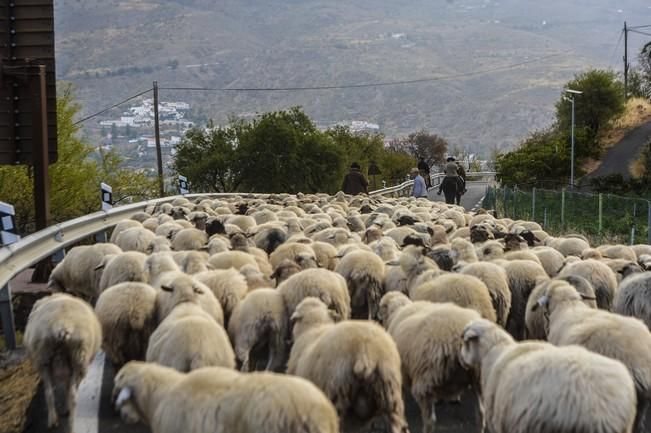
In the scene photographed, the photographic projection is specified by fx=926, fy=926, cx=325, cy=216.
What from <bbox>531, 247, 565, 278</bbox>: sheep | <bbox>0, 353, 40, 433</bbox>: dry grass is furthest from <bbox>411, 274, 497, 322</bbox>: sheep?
<bbox>0, 353, 40, 433</bbox>: dry grass

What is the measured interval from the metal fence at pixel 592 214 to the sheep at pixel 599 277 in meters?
7.83

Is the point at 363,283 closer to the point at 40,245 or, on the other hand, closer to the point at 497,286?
the point at 497,286

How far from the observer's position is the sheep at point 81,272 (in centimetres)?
1052

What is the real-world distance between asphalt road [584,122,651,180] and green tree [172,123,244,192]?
2130 cm

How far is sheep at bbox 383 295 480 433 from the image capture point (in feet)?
22.6

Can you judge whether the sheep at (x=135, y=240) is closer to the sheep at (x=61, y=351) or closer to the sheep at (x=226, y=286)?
the sheep at (x=226, y=286)

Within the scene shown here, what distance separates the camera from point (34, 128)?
13.0m

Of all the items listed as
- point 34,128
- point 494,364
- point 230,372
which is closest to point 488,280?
point 494,364

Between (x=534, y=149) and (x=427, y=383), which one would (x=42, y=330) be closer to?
(x=427, y=383)

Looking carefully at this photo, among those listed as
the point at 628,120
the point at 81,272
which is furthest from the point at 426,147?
the point at 81,272

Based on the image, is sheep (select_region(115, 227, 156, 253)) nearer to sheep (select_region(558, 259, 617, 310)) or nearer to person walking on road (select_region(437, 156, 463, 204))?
sheep (select_region(558, 259, 617, 310))

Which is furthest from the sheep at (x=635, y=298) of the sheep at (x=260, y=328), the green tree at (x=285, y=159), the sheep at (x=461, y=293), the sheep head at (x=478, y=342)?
the green tree at (x=285, y=159)

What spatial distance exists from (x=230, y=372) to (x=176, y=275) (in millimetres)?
2909

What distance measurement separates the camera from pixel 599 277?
30.7 feet
